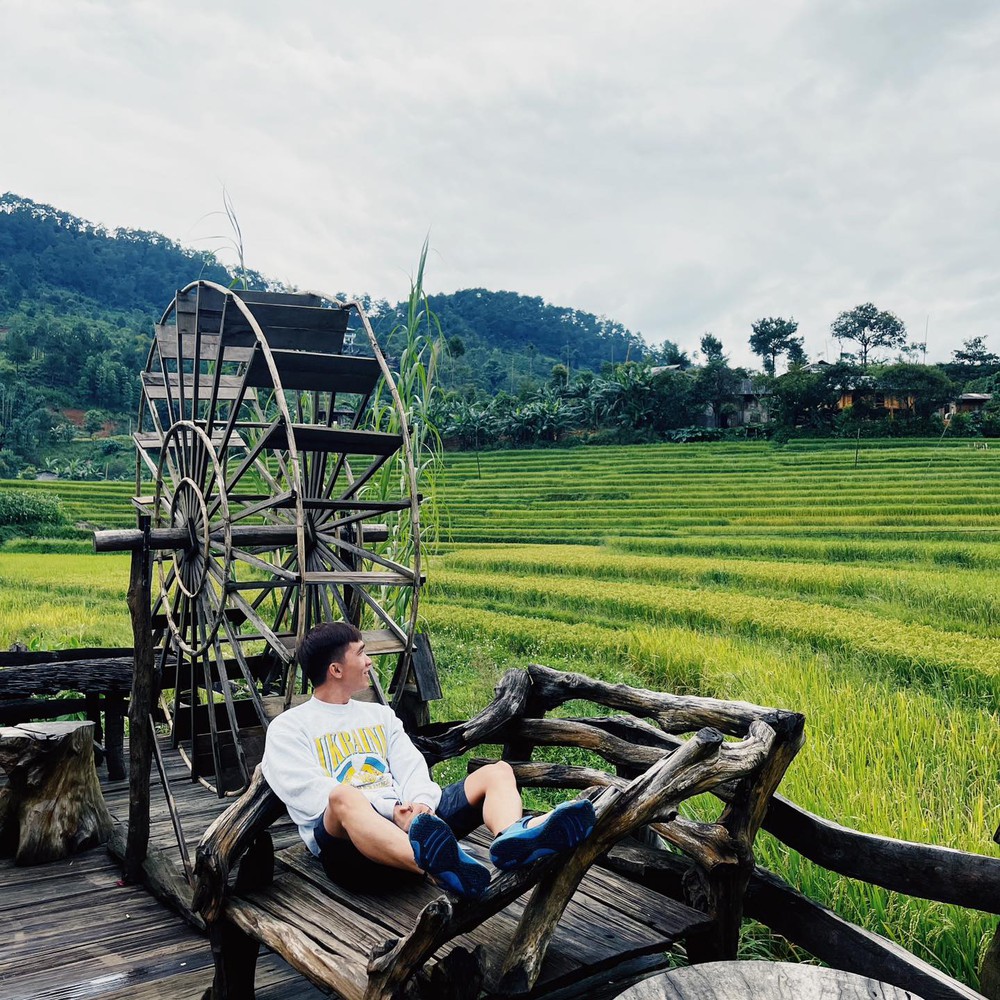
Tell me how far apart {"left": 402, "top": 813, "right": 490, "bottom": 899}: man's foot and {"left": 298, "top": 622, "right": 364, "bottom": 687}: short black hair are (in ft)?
2.73

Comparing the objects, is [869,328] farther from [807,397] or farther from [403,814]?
[403,814]

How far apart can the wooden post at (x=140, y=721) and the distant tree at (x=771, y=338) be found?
42622mm

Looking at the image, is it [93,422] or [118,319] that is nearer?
[93,422]

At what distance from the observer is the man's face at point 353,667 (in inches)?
102

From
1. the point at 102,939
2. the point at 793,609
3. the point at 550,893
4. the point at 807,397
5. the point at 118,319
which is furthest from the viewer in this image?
the point at 118,319

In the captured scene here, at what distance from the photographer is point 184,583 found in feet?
16.1

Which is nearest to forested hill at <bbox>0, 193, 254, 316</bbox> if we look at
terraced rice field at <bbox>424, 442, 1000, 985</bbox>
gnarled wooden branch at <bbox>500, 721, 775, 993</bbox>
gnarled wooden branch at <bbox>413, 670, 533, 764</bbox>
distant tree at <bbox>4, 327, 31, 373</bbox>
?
distant tree at <bbox>4, 327, 31, 373</bbox>

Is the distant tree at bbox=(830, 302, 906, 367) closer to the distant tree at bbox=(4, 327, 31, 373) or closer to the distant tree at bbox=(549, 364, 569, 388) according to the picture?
the distant tree at bbox=(549, 364, 569, 388)

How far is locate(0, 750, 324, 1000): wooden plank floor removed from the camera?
9.00ft

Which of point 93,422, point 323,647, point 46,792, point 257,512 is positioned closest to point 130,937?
point 46,792

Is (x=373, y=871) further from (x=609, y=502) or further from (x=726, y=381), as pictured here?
(x=726, y=381)

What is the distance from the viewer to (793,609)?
9312 mm

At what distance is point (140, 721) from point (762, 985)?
2869mm

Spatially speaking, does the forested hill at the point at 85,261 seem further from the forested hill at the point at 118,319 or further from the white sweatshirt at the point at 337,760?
the white sweatshirt at the point at 337,760
